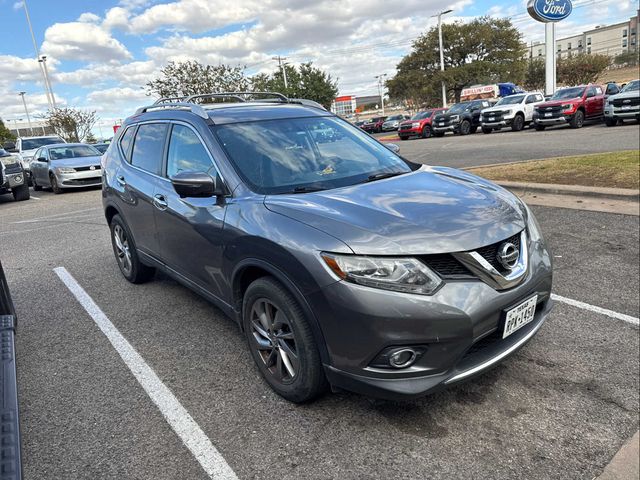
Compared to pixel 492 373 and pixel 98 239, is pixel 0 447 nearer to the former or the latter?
pixel 492 373

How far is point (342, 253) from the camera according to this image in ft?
7.62

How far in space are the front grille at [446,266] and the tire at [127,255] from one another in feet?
10.8

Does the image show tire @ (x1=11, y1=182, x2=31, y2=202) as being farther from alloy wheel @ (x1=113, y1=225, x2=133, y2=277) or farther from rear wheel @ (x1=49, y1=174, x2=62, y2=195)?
alloy wheel @ (x1=113, y1=225, x2=133, y2=277)

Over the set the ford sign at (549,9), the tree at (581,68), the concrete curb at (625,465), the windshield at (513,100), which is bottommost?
the concrete curb at (625,465)

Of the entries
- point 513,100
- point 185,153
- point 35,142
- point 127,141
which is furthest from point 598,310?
point 513,100

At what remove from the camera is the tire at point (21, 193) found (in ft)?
43.8

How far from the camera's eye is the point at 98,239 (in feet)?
24.4

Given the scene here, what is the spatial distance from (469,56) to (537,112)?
36957mm

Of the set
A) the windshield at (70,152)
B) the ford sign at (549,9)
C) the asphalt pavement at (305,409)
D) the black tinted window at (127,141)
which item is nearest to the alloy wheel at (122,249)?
the asphalt pavement at (305,409)

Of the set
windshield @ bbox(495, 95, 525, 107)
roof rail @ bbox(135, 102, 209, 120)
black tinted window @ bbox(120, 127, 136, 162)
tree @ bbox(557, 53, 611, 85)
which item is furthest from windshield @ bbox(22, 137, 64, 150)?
tree @ bbox(557, 53, 611, 85)

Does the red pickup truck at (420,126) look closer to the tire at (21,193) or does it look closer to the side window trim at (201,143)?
the tire at (21,193)

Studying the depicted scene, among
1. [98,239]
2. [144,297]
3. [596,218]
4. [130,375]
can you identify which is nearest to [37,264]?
[98,239]

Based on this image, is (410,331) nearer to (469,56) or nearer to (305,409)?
(305,409)

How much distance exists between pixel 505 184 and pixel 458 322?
6719 millimetres
